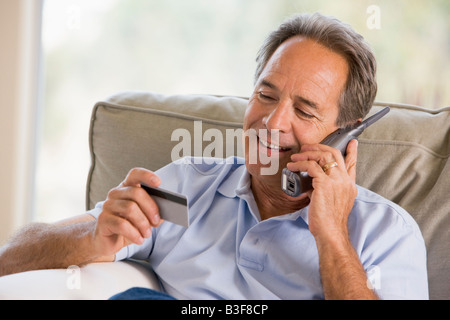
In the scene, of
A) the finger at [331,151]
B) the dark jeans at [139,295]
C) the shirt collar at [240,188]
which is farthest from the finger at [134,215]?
the finger at [331,151]

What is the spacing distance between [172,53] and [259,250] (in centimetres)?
148

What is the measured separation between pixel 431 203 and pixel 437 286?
24cm

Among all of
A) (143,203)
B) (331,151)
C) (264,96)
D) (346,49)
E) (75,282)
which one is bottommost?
(75,282)

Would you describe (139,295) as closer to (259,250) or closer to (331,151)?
(259,250)

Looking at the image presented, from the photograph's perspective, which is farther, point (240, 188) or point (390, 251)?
point (240, 188)

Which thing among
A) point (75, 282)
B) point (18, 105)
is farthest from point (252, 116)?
point (18, 105)

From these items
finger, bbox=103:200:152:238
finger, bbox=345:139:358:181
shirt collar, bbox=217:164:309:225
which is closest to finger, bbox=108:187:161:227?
finger, bbox=103:200:152:238

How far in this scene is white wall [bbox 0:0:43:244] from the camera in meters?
2.56

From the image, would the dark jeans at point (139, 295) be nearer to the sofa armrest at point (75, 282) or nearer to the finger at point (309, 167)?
the sofa armrest at point (75, 282)

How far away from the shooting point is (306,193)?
4.77 ft

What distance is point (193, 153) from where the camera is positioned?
178 centimetres

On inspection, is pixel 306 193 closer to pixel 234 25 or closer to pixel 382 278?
pixel 382 278

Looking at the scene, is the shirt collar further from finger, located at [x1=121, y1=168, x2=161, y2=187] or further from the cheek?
finger, located at [x1=121, y1=168, x2=161, y2=187]

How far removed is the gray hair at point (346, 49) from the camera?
148 centimetres
